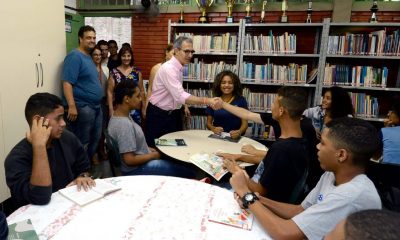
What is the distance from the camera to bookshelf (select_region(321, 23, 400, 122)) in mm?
3736

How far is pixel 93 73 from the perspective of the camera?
11.3 feet

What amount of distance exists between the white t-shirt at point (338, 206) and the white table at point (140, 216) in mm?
177

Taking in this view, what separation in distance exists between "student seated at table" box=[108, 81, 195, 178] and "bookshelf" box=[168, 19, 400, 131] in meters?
2.17

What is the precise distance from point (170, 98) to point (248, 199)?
6.82 ft

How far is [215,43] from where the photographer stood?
4.30 metres

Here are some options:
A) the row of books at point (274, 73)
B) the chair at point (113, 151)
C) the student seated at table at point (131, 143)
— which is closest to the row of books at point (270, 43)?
the row of books at point (274, 73)

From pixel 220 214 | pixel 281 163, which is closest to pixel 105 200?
pixel 220 214

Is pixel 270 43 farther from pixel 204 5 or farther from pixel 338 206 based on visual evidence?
pixel 338 206

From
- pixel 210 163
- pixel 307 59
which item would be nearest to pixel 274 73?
pixel 307 59

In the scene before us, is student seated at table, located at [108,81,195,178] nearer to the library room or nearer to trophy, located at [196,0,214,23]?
the library room

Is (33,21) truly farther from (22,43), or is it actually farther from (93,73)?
(93,73)

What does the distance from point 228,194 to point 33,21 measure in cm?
268

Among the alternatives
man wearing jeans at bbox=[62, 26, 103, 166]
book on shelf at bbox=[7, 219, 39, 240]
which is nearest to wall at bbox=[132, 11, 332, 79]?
man wearing jeans at bbox=[62, 26, 103, 166]

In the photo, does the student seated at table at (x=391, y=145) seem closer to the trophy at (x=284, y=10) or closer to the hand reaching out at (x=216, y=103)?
the hand reaching out at (x=216, y=103)
